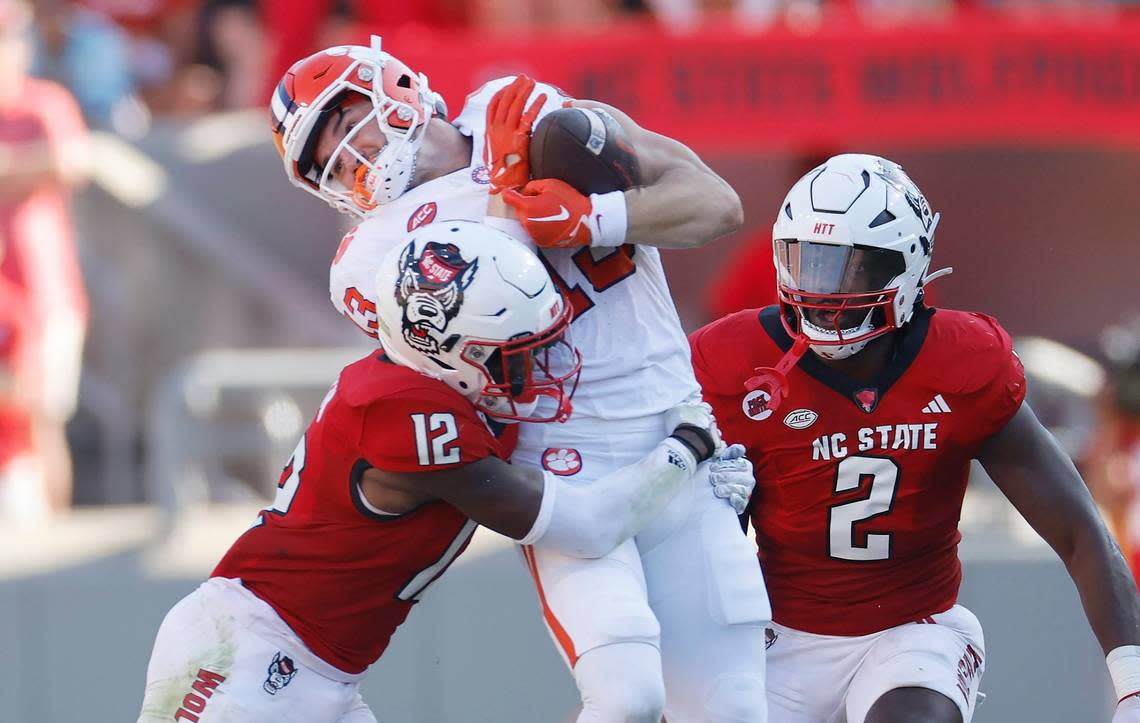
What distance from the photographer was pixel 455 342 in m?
3.59

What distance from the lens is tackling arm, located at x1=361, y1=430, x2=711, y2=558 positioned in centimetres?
363

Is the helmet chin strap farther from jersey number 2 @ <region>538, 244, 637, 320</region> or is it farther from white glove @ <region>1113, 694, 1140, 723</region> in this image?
white glove @ <region>1113, 694, 1140, 723</region>

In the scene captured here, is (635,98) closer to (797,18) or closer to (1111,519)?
(797,18)

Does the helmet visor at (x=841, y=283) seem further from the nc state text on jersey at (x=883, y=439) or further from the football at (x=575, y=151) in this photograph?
the football at (x=575, y=151)

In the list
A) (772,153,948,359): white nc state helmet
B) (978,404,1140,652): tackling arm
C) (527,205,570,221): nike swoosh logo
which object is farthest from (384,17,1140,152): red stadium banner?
(527,205,570,221): nike swoosh logo

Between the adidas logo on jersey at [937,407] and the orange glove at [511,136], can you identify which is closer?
the orange glove at [511,136]

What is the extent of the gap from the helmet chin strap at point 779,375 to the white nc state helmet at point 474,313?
544 mm

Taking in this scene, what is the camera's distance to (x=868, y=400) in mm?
4059

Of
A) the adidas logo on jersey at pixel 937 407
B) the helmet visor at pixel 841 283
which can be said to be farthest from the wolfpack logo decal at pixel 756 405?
the adidas logo on jersey at pixel 937 407

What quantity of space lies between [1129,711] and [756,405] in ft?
3.62

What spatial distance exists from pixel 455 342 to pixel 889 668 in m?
1.31

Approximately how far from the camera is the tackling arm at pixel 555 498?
143 inches

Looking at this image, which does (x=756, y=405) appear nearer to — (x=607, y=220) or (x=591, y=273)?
(x=591, y=273)

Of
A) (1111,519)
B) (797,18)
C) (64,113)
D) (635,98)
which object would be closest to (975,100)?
(797,18)
